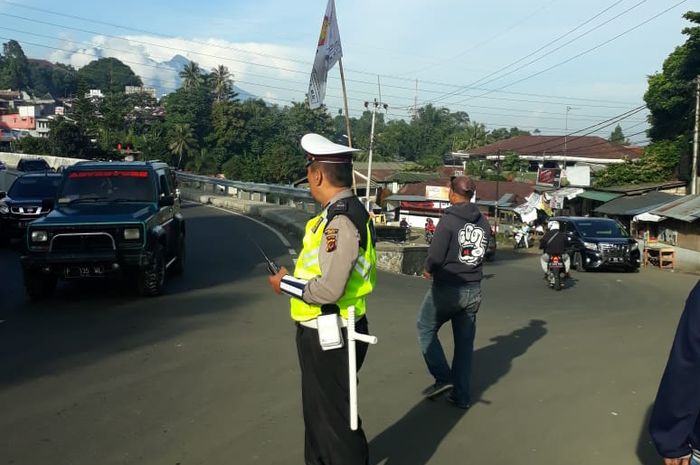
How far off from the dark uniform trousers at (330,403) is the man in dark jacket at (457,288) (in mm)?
2322

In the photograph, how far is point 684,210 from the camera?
85.0ft

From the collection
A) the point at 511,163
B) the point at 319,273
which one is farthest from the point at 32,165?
the point at 511,163

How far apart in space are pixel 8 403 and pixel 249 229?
15.5 metres

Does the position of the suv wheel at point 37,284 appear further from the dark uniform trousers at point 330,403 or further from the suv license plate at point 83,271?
the dark uniform trousers at point 330,403

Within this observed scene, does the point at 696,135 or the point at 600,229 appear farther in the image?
the point at 696,135

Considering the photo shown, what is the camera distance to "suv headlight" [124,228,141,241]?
9.78m

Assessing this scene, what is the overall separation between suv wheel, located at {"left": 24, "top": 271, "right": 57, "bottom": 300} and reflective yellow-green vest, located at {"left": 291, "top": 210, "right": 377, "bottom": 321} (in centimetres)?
748

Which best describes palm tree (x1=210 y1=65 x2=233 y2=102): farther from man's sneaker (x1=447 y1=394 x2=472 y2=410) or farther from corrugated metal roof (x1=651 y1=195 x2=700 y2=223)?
man's sneaker (x1=447 y1=394 x2=472 y2=410)

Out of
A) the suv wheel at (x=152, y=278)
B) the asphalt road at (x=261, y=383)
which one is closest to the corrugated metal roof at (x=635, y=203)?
the asphalt road at (x=261, y=383)

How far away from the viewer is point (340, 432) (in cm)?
340

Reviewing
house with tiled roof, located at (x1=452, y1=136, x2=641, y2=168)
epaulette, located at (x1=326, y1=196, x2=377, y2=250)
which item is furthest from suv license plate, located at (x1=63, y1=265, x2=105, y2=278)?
house with tiled roof, located at (x1=452, y1=136, x2=641, y2=168)

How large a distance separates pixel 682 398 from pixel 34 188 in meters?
17.6

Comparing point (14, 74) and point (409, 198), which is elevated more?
point (14, 74)

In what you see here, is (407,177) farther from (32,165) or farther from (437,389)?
(437,389)
